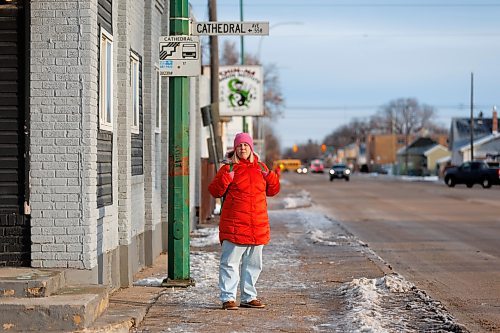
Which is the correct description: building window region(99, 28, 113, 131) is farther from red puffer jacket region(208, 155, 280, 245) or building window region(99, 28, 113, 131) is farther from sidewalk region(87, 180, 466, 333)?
sidewalk region(87, 180, 466, 333)

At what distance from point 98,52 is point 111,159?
1.36m

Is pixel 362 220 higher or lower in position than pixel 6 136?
lower

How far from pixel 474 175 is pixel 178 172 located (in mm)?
49025

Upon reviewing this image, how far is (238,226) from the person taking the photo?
30.2ft

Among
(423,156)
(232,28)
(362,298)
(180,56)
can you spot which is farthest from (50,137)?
(423,156)

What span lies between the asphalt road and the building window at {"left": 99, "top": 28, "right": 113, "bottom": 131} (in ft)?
14.2

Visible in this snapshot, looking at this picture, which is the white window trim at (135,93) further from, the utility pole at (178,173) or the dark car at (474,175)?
the dark car at (474,175)

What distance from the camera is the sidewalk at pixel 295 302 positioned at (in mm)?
8422

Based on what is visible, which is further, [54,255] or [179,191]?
[179,191]

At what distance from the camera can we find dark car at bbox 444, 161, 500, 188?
56.6m

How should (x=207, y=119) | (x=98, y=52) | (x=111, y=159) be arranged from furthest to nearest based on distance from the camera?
(x=207, y=119) → (x=111, y=159) → (x=98, y=52)

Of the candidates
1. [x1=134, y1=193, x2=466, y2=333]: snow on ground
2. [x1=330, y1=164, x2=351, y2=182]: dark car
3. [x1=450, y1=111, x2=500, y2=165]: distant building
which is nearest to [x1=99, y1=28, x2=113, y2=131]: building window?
[x1=134, y1=193, x2=466, y2=333]: snow on ground

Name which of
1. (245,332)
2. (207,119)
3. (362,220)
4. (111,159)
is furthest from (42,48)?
(362,220)

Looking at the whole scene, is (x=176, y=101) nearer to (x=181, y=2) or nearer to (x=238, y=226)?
(x=181, y=2)
